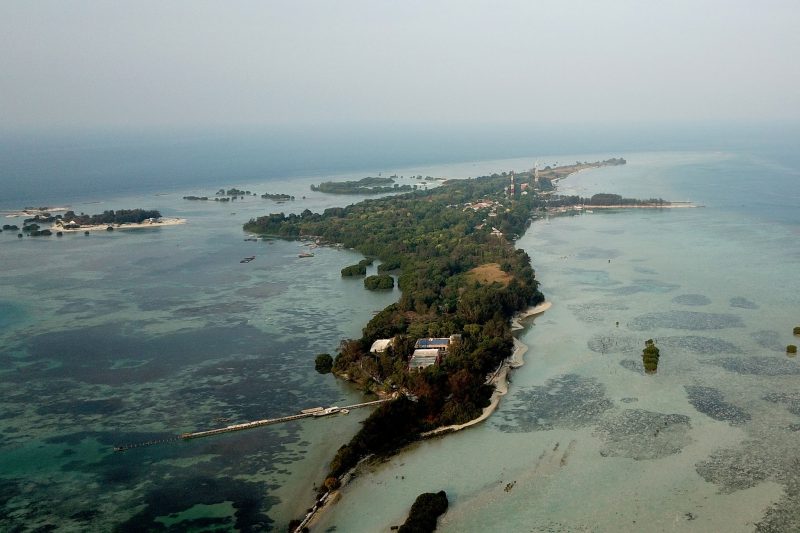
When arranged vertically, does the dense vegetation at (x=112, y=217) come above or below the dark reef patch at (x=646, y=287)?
above

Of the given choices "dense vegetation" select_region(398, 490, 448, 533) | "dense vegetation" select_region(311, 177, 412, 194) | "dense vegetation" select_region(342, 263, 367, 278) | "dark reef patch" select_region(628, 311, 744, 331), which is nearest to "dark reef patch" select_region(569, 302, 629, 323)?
"dark reef patch" select_region(628, 311, 744, 331)

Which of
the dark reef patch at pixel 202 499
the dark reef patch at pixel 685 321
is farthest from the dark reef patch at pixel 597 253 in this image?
the dark reef patch at pixel 202 499

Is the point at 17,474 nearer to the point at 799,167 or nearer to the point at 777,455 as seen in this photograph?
the point at 777,455

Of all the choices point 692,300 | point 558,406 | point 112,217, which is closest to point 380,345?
point 558,406

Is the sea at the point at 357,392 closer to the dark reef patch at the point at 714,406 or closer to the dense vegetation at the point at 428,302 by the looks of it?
the dark reef patch at the point at 714,406

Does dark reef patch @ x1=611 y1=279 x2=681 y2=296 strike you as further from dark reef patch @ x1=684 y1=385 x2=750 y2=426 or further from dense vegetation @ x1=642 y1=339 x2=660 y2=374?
dark reef patch @ x1=684 y1=385 x2=750 y2=426

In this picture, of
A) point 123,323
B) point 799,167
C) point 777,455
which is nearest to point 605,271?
point 777,455
